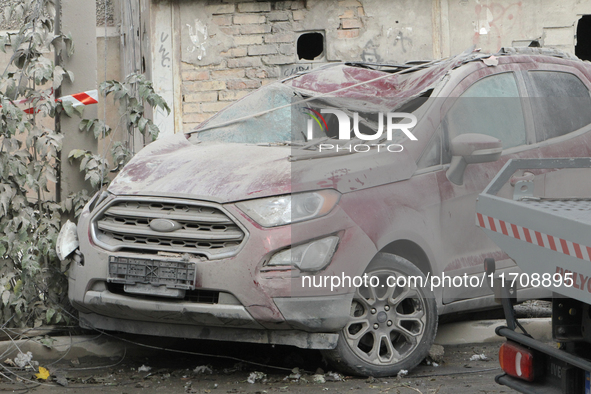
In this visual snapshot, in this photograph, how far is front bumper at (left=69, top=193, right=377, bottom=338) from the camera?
3918mm

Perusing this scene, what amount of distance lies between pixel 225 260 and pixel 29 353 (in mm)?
1560

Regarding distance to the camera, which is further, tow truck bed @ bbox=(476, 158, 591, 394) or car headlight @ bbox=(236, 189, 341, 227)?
car headlight @ bbox=(236, 189, 341, 227)

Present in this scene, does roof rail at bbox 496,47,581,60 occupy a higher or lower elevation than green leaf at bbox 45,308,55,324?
higher

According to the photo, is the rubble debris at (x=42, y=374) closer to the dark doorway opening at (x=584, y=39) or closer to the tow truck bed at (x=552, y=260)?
the tow truck bed at (x=552, y=260)

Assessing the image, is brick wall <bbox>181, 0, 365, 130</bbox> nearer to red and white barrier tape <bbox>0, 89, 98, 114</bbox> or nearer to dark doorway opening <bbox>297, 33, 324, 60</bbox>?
dark doorway opening <bbox>297, 33, 324, 60</bbox>

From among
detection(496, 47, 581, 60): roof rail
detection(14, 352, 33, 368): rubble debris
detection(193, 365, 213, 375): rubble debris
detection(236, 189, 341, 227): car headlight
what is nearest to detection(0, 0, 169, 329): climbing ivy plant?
detection(14, 352, 33, 368): rubble debris

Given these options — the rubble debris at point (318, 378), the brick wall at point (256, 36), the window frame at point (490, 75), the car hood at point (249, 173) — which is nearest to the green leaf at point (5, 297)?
the car hood at point (249, 173)

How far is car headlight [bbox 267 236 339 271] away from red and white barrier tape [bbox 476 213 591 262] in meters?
1.18

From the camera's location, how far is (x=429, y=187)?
445 cm

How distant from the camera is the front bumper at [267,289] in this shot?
392cm

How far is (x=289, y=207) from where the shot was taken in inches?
157

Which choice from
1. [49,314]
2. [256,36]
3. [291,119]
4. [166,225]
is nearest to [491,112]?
[291,119]

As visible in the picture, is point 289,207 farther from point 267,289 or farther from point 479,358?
point 479,358

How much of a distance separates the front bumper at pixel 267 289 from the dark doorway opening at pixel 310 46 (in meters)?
5.85
